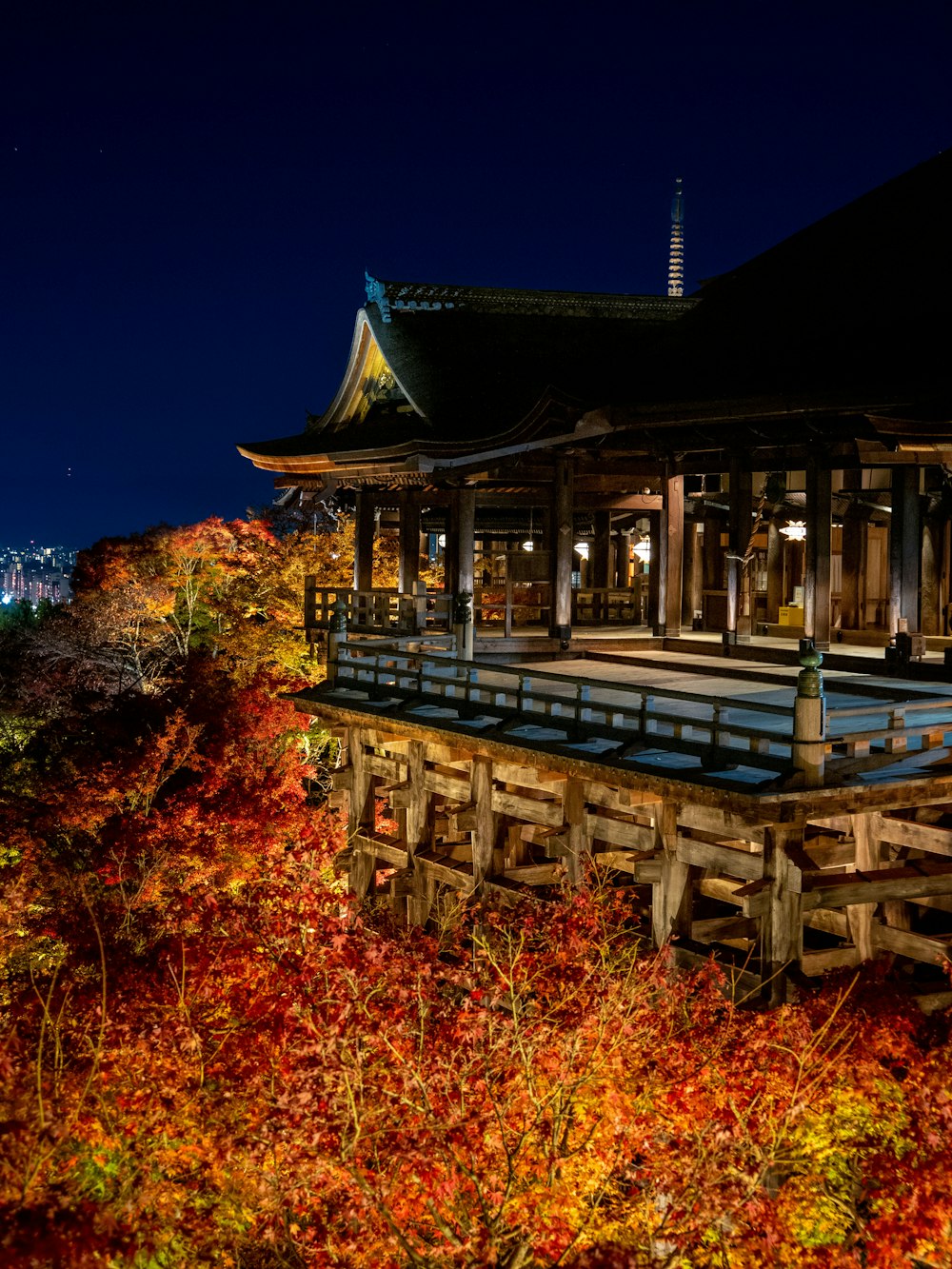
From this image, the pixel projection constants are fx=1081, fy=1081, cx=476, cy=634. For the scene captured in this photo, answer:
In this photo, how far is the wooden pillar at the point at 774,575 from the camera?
23419 millimetres

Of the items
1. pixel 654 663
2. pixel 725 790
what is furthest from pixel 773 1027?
pixel 654 663

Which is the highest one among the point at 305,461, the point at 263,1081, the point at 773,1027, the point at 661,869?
the point at 305,461

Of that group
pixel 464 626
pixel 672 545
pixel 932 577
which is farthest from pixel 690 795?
pixel 932 577

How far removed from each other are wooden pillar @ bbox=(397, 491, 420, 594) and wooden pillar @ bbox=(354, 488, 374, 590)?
78cm

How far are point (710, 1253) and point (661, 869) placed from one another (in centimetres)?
339

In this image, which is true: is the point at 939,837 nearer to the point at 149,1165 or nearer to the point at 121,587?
the point at 149,1165

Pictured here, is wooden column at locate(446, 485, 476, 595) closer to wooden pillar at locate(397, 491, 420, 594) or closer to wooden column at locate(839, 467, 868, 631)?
wooden pillar at locate(397, 491, 420, 594)

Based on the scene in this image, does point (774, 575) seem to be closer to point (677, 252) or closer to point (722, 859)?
point (722, 859)

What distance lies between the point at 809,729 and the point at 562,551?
389 inches

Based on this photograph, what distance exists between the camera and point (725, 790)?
969cm

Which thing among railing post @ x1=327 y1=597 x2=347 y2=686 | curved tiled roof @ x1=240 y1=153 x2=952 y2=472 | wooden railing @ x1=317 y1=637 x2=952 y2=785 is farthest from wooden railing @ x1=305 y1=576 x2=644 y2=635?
wooden railing @ x1=317 y1=637 x2=952 y2=785

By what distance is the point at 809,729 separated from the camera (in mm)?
9547

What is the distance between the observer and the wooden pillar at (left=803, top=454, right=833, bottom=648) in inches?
621

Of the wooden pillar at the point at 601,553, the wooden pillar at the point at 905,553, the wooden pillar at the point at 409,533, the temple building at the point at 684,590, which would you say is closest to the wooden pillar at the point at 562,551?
the temple building at the point at 684,590
